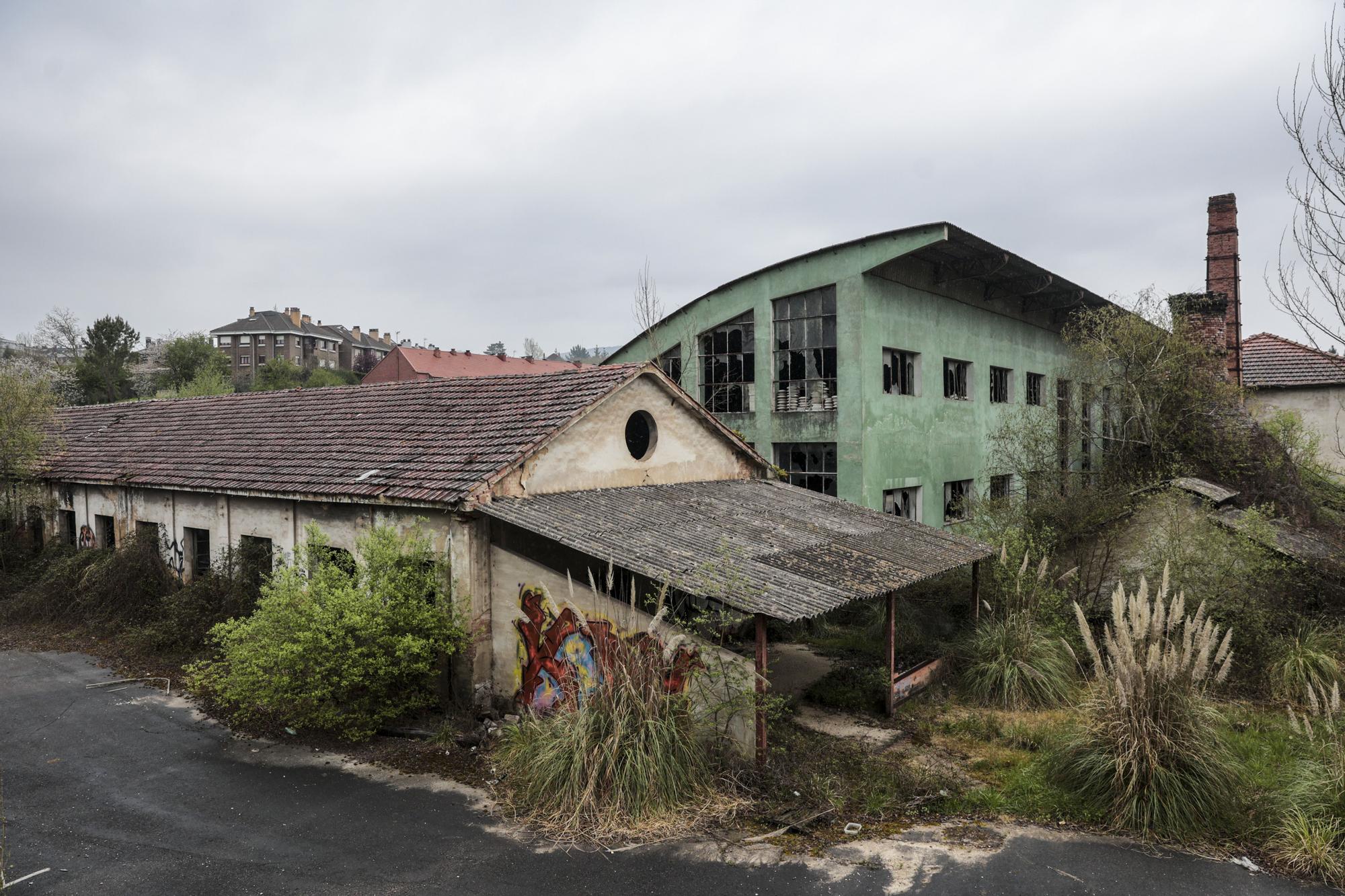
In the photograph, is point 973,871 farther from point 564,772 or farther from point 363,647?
point 363,647

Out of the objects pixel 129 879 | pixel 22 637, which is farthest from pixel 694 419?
pixel 22 637

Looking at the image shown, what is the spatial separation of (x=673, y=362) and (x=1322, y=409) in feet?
67.2

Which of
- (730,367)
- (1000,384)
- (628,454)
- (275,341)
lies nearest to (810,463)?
(730,367)

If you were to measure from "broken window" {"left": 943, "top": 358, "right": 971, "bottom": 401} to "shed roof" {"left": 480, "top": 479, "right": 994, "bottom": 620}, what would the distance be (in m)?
8.49

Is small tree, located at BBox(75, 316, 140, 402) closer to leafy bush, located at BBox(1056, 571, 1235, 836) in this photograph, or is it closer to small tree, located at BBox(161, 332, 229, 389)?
small tree, located at BBox(161, 332, 229, 389)

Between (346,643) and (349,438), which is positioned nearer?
(346,643)

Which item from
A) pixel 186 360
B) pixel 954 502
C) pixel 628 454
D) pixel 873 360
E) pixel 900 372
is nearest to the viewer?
pixel 628 454

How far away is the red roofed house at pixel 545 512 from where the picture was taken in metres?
8.41

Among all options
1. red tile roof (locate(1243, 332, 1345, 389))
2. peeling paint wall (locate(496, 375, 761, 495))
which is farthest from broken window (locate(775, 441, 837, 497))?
red tile roof (locate(1243, 332, 1345, 389))

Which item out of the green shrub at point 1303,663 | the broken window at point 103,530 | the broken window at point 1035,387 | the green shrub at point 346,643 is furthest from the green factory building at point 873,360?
the broken window at point 103,530

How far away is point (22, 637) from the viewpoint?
1384cm

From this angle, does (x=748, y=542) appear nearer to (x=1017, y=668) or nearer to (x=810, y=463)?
(x=1017, y=668)

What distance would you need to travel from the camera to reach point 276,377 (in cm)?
5247

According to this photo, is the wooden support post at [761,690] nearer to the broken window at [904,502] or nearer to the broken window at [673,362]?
the broken window at [904,502]
